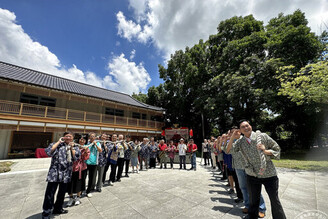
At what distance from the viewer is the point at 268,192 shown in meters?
2.18

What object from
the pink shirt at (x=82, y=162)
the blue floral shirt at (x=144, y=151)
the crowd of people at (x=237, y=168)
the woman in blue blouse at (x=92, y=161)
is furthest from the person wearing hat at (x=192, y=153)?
the pink shirt at (x=82, y=162)

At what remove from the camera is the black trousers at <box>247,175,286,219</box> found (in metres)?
2.08

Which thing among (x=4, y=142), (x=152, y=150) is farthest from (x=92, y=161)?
(x=4, y=142)

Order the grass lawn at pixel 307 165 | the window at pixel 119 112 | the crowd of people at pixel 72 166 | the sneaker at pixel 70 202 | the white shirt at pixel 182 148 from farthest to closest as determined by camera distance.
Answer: the window at pixel 119 112 → the white shirt at pixel 182 148 → the grass lawn at pixel 307 165 → the sneaker at pixel 70 202 → the crowd of people at pixel 72 166

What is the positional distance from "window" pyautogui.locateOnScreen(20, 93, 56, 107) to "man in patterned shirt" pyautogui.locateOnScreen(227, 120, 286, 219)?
16.3 m

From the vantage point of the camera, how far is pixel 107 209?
10.5ft

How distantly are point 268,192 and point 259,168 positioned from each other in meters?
0.38

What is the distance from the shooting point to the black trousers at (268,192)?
2.08 metres

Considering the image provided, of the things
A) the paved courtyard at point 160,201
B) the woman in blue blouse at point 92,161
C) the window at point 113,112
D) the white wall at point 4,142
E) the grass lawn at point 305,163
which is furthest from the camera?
the window at point 113,112

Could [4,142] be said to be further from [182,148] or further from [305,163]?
[305,163]

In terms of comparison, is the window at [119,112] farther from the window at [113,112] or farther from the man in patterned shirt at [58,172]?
the man in patterned shirt at [58,172]

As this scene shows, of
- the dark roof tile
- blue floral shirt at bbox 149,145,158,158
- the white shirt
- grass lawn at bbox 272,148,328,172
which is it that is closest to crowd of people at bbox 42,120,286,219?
blue floral shirt at bbox 149,145,158,158

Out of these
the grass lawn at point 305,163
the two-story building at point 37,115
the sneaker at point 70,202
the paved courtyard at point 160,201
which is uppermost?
the two-story building at point 37,115

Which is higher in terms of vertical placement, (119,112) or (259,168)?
(119,112)
